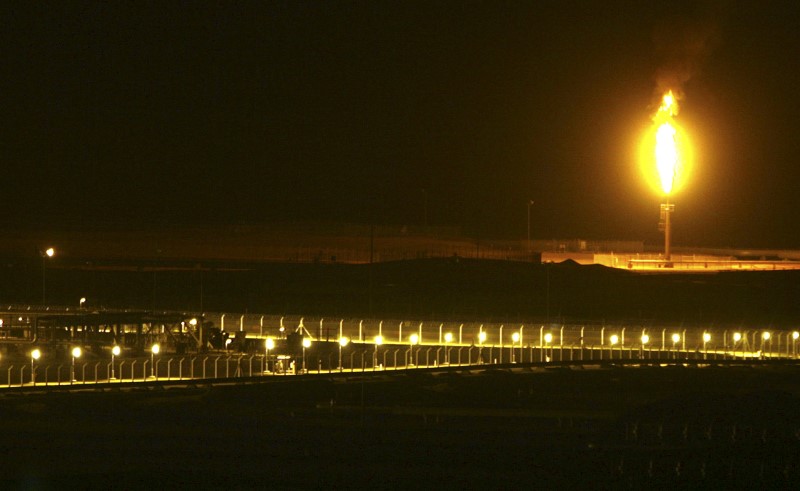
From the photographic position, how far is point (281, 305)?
47375 mm

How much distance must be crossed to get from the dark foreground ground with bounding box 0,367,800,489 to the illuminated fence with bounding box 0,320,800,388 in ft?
5.64

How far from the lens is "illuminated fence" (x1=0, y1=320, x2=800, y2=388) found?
91.1 feet

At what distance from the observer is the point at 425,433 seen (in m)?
22.3

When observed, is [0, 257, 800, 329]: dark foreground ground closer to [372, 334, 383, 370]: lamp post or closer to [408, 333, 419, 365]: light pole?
[408, 333, 419, 365]: light pole

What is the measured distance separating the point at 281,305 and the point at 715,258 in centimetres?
2453

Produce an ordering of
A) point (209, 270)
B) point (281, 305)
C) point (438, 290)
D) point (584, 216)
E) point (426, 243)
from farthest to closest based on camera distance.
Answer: point (584, 216) → point (426, 243) → point (209, 270) → point (438, 290) → point (281, 305)

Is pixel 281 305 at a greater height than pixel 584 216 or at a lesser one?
lesser

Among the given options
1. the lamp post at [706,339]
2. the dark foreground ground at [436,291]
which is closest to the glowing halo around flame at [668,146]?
the dark foreground ground at [436,291]

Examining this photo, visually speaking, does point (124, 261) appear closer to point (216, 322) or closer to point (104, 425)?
point (216, 322)

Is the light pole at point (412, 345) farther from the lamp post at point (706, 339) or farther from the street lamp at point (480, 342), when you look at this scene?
the lamp post at point (706, 339)

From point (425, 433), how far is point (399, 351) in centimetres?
838

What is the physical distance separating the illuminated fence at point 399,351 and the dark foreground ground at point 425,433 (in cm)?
172

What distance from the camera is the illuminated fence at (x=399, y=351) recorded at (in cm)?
2778

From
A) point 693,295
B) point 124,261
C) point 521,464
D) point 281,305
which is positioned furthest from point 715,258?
point 521,464
